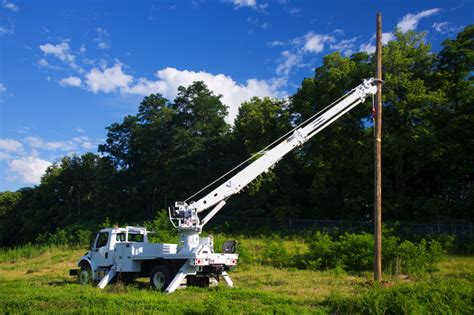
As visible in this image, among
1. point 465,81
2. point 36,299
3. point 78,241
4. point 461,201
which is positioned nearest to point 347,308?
point 36,299

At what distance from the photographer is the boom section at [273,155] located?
1759 centimetres

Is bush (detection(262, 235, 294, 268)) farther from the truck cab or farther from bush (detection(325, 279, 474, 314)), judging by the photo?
bush (detection(325, 279, 474, 314))

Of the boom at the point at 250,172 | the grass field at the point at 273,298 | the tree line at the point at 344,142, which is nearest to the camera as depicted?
the grass field at the point at 273,298

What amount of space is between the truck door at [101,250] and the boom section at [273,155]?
447 cm

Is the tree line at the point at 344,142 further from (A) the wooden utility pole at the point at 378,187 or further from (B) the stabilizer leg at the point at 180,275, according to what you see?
(B) the stabilizer leg at the point at 180,275

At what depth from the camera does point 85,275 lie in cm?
1923

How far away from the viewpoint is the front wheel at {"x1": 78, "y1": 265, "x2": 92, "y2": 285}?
19.2 metres

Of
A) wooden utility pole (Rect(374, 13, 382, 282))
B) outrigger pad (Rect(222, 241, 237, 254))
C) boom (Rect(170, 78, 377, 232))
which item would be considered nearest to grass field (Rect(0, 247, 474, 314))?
wooden utility pole (Rect(374, 13, 382, 282))

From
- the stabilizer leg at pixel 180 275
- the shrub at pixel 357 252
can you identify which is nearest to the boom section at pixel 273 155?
the stabilizer leg at pixel 180 275

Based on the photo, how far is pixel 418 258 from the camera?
21.5 meters

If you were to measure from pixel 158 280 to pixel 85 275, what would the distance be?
4.16 meters

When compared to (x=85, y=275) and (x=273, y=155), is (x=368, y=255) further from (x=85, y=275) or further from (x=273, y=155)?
(x=85, y=275)

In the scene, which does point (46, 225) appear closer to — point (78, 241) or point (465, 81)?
point (78, 241)

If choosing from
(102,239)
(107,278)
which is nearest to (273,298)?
(107,278)
